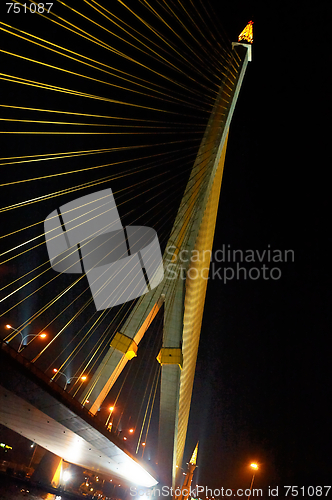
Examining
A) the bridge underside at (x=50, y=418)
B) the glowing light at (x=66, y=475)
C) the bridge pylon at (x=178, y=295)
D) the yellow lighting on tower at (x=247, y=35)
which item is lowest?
the glowing light at (x=66, y=475)

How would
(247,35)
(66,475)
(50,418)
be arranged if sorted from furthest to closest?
(66,475) → (247,35) → (50,418)

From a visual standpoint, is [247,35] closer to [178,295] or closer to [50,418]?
[178,295]

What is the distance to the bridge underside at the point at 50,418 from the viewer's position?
736cm

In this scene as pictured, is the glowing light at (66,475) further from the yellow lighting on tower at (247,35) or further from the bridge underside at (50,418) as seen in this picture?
the yellow lighting on tower at (247,35)

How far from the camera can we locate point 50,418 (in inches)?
357

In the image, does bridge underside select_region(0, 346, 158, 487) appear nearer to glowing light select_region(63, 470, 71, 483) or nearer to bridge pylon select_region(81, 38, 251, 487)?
bridge pylon select_region(81, 38, 251, 487)

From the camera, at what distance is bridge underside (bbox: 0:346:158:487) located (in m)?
7.36

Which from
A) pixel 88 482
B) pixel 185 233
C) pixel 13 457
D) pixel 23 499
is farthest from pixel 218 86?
pixel 88 482

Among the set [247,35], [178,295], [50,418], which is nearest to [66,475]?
[178,295]

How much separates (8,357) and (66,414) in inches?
112

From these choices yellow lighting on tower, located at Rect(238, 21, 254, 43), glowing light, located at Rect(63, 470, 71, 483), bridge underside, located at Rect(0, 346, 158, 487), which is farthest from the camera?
glowing light, located at Rect(63, 470, 71, 483)

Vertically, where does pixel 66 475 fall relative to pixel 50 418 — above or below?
below

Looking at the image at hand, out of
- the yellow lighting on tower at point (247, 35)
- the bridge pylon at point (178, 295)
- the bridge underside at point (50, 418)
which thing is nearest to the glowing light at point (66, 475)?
the bridge pylon at point (178, 295)

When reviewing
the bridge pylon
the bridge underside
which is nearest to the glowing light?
the bridge pylon
